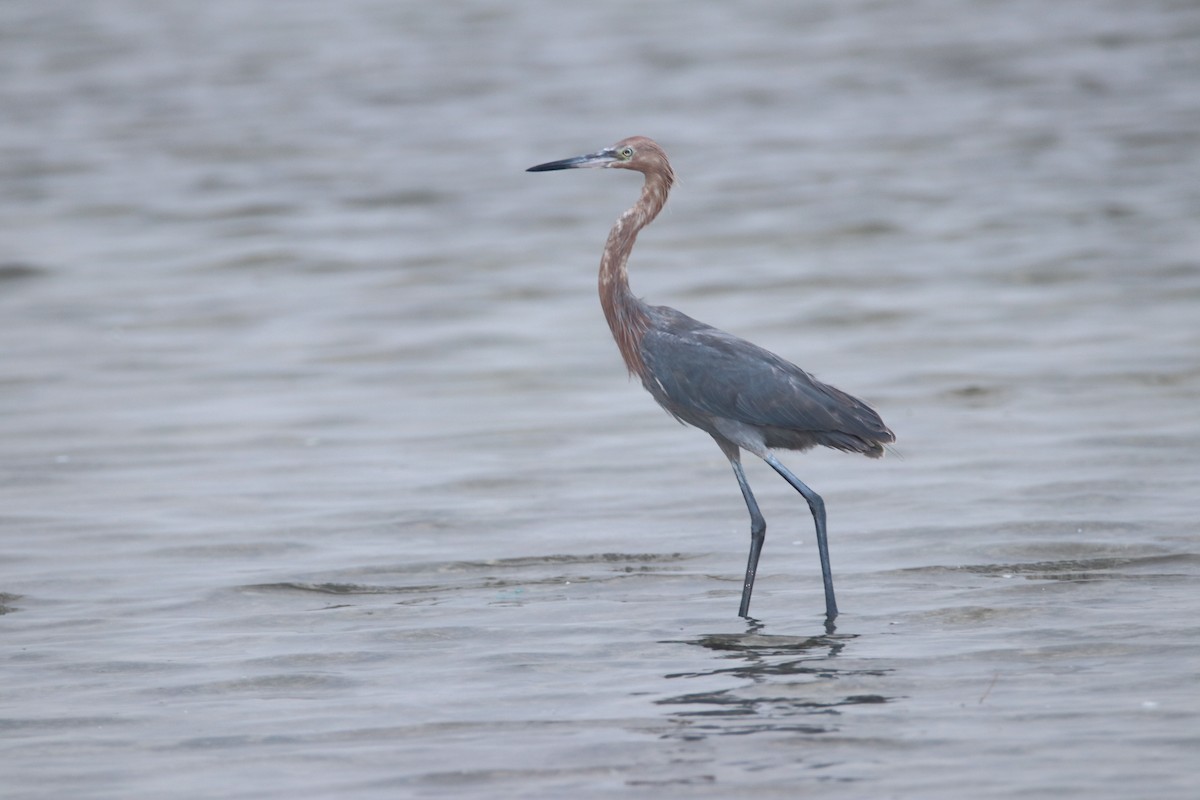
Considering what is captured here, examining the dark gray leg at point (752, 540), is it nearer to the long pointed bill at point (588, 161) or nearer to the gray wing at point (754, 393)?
the gray wing at point (754, 393)

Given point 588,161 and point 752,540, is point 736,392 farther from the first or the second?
point 588,161

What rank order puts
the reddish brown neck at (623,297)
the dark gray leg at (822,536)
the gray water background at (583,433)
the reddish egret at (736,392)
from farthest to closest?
the reddish brown neck at (623,297)
the reddish egret at (736,392)
the dark gray leg at (822,536)
the gray water background at (583,433)

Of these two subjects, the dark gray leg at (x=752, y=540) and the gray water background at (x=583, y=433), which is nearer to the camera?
the gray water background at (x=583, y=433)

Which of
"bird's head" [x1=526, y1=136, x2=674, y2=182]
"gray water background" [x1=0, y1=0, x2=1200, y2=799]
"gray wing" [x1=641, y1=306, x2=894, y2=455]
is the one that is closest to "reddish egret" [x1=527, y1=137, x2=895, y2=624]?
"gray wing" [x1=641, y1=306, x2=894, y2=455]

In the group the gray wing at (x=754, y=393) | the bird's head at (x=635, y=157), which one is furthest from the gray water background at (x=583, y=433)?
the bird's head at (x=635, y=157)

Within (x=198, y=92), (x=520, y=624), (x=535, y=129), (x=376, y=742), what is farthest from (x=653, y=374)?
(x=198, y=92)

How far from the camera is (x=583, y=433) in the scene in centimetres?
1146

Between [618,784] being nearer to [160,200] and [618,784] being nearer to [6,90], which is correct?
[160,200]

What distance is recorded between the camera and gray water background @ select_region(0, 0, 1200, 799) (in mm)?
6098

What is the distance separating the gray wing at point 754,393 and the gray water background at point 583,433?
0.72 m

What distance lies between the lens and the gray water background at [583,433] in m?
6.10

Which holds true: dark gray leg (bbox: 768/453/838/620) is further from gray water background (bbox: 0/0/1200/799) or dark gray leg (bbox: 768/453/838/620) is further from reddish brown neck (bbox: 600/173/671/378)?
reddish brown neck (bbox: 600/173/671/378)

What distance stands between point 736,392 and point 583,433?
3721 mm

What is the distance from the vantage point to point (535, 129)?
24156mm
